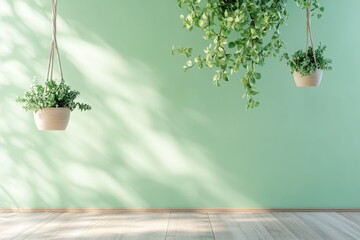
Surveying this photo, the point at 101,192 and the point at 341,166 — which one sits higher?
the point at 341,166

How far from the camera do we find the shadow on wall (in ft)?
11.4

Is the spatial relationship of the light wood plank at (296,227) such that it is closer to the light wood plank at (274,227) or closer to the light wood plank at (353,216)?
the light wood plank at (274,227)

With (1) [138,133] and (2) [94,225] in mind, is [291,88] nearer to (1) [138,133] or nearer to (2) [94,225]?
(1) [138,133]

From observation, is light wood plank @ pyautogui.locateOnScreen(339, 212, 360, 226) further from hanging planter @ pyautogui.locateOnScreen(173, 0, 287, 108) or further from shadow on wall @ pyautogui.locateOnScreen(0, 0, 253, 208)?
hanging planter @ pyautogui.locateOnScreen(173, 0, 287, 108)

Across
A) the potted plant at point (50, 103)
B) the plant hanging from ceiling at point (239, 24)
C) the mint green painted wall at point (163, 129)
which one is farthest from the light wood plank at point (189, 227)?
the potted plant at point (50, 103)

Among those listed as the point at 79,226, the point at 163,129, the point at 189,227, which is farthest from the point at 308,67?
the point at 79,226

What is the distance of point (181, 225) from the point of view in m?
3.14

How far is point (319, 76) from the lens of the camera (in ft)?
9.93

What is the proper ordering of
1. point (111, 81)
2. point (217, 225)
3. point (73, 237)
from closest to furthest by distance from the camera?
point (73, 237), point (217, 225), point (111, 81)

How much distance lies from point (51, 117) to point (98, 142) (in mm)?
877

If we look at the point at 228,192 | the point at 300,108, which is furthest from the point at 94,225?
the point at 300,108

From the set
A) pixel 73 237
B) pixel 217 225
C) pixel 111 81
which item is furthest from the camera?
pixel 111 81

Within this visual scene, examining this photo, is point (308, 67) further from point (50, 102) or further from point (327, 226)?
point (50, 102)

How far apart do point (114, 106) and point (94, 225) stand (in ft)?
2.84
